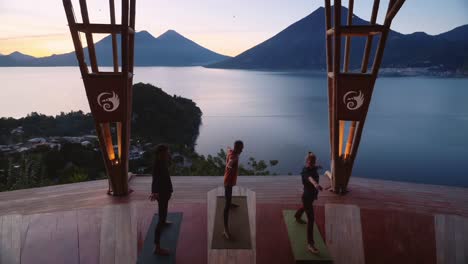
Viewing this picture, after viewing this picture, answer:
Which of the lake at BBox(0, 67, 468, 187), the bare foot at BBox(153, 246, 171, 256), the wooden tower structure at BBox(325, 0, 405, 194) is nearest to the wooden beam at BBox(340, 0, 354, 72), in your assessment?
the wooden tower structure at BBox(325, 0, 405, 194)

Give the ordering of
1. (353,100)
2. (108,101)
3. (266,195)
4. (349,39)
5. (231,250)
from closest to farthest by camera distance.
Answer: (231,250) < (108,101) < (353,100) < (349,39) < (266,195)

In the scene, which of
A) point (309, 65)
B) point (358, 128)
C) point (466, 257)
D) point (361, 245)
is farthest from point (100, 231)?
point (309, 65)

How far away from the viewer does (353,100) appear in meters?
5.82

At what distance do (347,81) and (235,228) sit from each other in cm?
309

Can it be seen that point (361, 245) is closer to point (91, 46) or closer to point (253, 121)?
point (91, 46)

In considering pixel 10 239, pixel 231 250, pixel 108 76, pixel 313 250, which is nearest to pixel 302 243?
pixel 313 250

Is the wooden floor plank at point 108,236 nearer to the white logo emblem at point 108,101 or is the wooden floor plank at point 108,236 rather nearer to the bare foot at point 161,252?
the bare foot at point 161,252

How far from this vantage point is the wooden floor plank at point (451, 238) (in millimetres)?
4531

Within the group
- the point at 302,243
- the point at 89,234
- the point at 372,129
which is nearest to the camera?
the point at 302,243

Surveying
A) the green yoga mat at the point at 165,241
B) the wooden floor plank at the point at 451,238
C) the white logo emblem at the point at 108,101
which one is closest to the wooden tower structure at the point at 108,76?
the white logo emblem at the point at 108,101

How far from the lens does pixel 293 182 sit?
7.17 meters

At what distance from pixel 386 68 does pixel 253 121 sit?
131 feet

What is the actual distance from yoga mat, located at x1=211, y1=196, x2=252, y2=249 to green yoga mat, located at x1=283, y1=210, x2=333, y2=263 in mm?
618

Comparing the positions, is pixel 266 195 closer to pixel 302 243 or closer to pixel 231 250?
pixel 302 243
